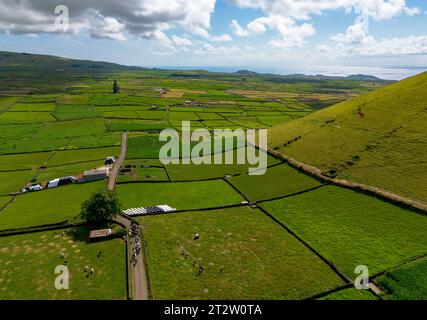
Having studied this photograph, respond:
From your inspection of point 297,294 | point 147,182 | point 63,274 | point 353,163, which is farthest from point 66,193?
point 353,163

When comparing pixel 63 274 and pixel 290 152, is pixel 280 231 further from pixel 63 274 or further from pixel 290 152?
pixel 290 152

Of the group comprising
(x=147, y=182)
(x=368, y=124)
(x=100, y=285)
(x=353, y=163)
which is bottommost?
(x=100, y=285)

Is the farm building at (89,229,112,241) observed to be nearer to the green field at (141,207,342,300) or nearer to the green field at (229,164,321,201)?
the green field at (141,207,342,300)

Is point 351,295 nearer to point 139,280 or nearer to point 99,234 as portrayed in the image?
point 139,280

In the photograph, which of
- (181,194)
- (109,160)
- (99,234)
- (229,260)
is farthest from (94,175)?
(229,260)

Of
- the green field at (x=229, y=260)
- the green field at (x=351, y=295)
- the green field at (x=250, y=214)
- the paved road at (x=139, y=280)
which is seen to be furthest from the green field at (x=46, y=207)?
the green field at (x=351, y=295)
